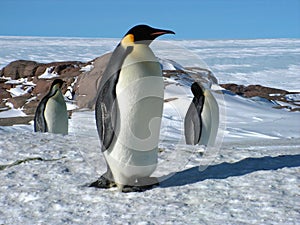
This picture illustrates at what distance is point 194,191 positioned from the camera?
3.18 meters

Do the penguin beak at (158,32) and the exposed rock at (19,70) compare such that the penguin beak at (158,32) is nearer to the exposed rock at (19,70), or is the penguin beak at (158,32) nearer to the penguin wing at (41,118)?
the penguin wing at (41,118)

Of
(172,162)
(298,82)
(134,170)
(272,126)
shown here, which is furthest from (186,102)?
(298,82)

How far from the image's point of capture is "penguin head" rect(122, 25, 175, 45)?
3.13 metres

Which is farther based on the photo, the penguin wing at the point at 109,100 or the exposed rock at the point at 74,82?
the exposed rock at the point at 74,82

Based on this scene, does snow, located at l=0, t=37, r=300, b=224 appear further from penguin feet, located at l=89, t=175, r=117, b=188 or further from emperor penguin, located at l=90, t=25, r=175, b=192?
Answer: emperor penguin, located at l=90, t=25, r=175, b=192

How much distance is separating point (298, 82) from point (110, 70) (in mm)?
23851

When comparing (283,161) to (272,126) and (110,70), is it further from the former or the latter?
(272,126)

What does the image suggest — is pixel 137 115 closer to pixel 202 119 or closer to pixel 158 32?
pixel 158 32

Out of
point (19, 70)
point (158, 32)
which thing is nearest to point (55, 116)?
point (158, 32)

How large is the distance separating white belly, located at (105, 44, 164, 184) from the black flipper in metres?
2.84

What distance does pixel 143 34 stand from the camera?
315 centimetres

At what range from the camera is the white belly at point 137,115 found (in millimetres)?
3117

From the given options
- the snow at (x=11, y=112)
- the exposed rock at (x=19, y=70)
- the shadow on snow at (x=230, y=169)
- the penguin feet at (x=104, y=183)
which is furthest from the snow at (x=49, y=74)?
the penguin feet at (x=104, y=183)

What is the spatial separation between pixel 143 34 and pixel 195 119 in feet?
10.2
